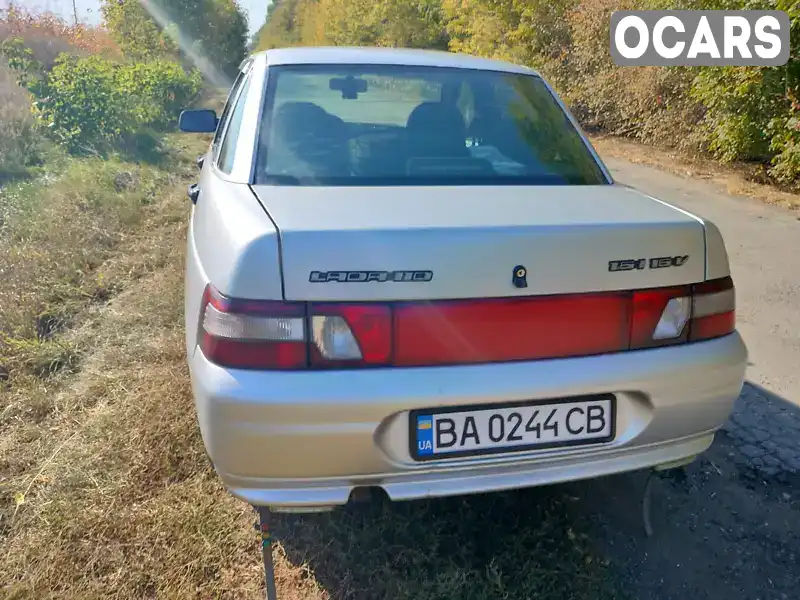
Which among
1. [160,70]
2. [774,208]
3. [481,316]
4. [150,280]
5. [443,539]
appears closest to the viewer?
[481,316]

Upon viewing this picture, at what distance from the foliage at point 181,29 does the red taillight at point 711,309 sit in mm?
25348

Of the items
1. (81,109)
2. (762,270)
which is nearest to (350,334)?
(762,270)

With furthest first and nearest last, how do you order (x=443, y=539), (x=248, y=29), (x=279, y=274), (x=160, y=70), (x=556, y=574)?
(x=248, y=29) → (x=160, y=70) → (x=443, y=539) → (x=556, y=574) → (x=279, y=274)

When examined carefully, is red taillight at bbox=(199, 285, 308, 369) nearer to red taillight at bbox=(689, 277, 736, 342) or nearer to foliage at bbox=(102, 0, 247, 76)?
red taillight at bbox=(689, 277, 736, 342)

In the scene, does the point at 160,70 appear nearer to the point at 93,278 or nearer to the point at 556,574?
the point at 93,278

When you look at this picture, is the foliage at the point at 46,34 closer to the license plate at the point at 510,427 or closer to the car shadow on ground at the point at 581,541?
the car shadow on ground at the point at 581,541

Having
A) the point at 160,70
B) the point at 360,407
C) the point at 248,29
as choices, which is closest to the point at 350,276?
the point at 360,407

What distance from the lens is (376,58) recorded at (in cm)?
285

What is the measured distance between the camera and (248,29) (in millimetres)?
48750

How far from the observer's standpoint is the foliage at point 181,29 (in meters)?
25.3

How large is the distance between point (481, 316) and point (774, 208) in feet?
22.4

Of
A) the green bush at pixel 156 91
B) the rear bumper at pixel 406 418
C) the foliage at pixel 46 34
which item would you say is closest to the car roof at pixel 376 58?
the rear bumper at pixel 406 418

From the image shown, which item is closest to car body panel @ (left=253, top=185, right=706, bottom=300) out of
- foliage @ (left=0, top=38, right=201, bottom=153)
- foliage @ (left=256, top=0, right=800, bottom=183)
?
foliage @ (left=256, top=0, right=800, bottom=183)

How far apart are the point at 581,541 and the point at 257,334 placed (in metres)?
1.40
